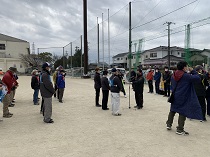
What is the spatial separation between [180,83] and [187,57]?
12.6 m

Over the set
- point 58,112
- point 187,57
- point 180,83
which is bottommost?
point 58,112

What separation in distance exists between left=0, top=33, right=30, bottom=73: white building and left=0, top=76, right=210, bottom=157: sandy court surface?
178 ft

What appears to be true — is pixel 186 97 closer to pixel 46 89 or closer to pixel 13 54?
pixel 46 89

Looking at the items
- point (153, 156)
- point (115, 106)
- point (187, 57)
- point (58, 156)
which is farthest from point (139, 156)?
point (187, 57)

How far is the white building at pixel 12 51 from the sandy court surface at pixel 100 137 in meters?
54.3

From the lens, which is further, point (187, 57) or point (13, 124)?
point (187, 57)

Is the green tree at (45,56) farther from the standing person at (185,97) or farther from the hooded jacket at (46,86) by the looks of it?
the standing person at (185,97)

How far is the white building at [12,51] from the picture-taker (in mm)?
55847

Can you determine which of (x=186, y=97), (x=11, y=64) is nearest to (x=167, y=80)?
(x=186, y=97)

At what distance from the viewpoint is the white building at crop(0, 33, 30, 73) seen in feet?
183

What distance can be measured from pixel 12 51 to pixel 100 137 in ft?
201

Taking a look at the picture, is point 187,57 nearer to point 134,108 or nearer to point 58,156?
point 134,108

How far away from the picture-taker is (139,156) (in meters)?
3.79

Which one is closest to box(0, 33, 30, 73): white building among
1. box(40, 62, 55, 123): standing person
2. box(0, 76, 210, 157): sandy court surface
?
box(0, 76, 210, 157): sandy court surface
